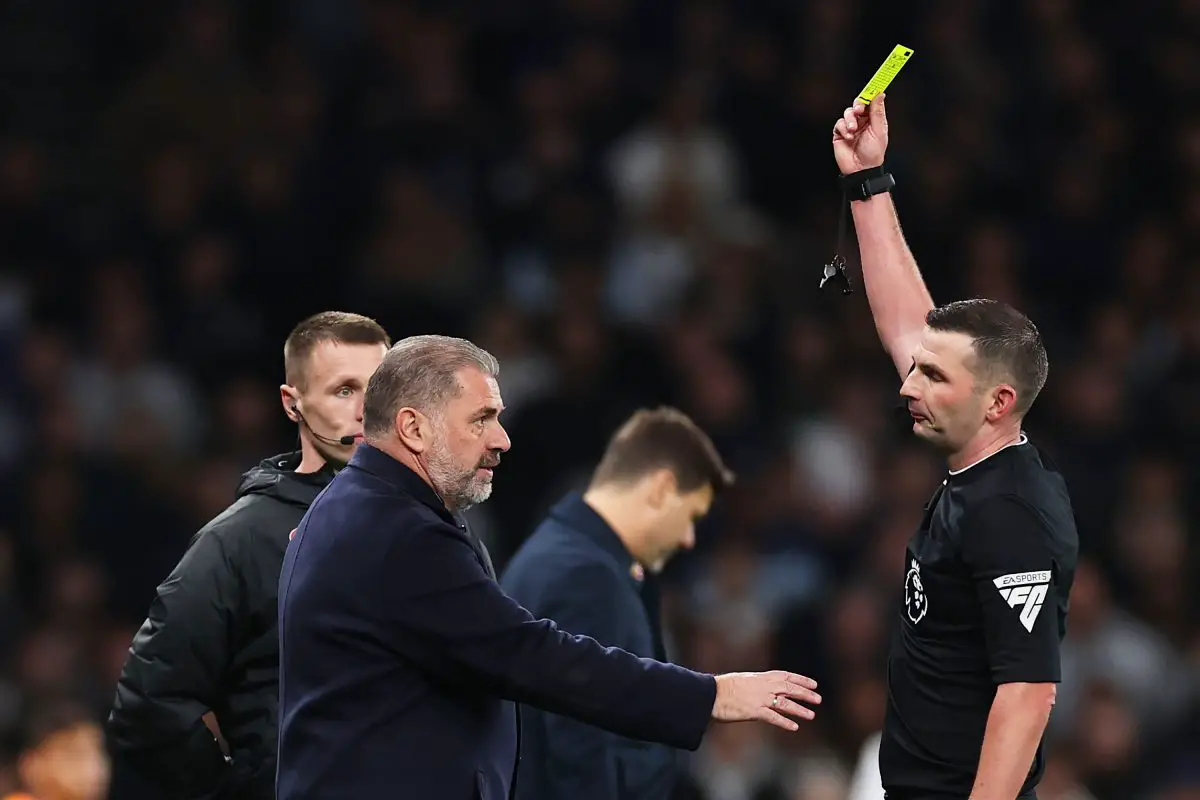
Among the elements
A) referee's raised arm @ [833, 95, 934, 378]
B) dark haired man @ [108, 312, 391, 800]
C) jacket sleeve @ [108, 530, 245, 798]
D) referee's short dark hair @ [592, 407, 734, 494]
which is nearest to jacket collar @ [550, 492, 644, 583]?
referee's short dark hair @ [592, 407, 734, 494]

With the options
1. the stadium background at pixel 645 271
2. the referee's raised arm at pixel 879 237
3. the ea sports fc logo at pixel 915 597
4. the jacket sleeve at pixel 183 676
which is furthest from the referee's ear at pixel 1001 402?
the stadium background at pixel 645 271

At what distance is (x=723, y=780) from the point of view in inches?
266

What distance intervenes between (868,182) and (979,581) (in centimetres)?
110

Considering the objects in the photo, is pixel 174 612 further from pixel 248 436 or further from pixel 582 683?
pixel 248 436

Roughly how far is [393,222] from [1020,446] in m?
5.43

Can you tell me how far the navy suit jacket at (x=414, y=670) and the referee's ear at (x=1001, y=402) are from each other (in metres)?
0.76

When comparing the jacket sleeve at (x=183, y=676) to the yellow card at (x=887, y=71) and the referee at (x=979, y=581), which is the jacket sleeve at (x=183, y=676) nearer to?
the referee at (x=979, y=581)

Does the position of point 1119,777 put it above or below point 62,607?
below

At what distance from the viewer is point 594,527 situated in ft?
15.5

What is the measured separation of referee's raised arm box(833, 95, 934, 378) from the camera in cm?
411

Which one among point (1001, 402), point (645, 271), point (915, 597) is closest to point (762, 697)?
point (915, 597)

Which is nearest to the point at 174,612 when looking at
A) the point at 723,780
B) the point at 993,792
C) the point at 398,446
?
the point at 398,446

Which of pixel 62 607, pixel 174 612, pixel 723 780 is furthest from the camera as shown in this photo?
pixel 62 607

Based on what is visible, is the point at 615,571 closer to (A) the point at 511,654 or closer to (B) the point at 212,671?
(B) the point at 212,671
